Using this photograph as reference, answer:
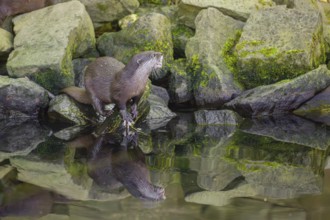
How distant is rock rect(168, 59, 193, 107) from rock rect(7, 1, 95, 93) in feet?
4.18

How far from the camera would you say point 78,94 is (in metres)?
6.22

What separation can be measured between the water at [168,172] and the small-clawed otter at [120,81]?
0.33 m

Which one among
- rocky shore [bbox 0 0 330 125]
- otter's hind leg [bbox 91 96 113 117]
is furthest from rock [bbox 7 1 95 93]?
otter's hind leg [bbox 91 96 113 117]

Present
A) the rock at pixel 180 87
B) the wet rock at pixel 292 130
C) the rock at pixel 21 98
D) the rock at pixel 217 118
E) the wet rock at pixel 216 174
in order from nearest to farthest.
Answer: the wet rock at pixel 216 174, the wet rock at pixel 292 130, the rock at pixel 217 118, the rock at pixel 21 98, the rock at pixel 180 87

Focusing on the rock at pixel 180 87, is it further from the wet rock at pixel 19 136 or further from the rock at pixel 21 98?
the wet rock at pixel 19 136

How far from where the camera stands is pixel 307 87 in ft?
21.4

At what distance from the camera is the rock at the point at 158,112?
6.24m

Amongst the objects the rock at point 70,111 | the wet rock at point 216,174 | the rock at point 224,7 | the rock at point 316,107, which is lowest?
the rock at point 70,111

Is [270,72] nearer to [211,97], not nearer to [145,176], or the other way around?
[211,97]

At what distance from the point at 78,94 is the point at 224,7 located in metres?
2.79

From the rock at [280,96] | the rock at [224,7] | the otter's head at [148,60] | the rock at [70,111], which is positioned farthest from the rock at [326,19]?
the rock at [70,111]

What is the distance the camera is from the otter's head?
530 cm

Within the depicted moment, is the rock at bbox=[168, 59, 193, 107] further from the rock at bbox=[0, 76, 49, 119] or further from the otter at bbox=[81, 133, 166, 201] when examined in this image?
the otter at bbox=[81, 133, 166, 201]

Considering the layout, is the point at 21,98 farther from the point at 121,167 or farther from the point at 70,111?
the point at 121,167
